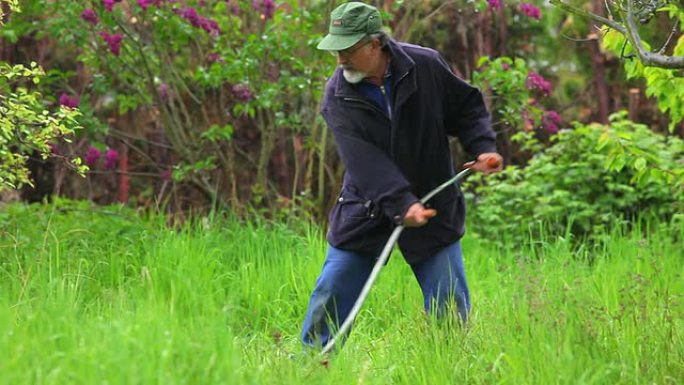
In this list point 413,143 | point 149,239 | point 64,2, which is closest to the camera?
point 413,143

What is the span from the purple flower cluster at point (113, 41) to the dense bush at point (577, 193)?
3.11 metres

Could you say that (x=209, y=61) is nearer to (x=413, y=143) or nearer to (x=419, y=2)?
(x=419, y=2)

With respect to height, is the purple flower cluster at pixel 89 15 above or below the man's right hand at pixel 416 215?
above

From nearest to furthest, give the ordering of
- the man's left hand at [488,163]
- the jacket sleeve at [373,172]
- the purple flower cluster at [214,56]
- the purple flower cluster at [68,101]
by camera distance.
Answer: the jacket sleeve at [373,172] → the man's left hand at [488,163] → the purple flower cluster at [68,101] → the purple flower cluster at [214,56]

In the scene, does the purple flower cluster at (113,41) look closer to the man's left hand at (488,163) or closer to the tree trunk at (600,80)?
the man's left hand at (488,163)

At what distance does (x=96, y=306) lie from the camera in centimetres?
503

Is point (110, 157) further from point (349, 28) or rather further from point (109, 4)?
point (349, 28)

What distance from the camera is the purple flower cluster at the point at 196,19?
8.08m

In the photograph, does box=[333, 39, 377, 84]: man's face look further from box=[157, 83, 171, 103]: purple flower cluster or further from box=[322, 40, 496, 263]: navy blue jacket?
box=[157, 83, 171, 103]: purple flower cluster

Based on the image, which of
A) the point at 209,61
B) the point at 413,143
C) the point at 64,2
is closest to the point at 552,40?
the point at 209,61

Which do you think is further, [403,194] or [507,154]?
[507,154]

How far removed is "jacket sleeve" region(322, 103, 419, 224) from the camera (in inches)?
185

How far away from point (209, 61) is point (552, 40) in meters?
4.45

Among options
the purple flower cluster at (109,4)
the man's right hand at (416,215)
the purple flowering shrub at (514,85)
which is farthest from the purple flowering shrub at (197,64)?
the man's right hand at (416,215)
